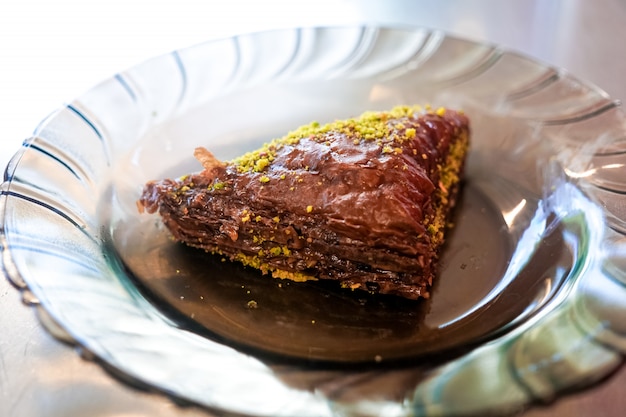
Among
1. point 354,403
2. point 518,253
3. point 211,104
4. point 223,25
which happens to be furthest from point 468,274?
point 223,25

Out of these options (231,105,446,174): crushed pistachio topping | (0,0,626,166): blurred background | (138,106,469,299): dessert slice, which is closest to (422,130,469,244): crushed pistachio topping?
(138,106,469,299): dessert slice

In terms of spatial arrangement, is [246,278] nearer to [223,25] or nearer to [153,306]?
[153,306]

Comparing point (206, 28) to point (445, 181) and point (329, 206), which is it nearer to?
point (445, 181)

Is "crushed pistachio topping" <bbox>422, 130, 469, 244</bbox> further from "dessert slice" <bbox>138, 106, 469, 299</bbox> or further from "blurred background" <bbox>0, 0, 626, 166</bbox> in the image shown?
Answer: "blurred background" <bbox>0, 0, 626, 166</bbox>

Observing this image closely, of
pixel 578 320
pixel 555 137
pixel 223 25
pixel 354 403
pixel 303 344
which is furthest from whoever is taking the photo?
pixel 223 25

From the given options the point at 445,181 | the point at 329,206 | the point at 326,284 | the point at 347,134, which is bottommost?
the point at 326,284

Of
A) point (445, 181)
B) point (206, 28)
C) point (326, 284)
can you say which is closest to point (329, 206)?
point (326, 284)
